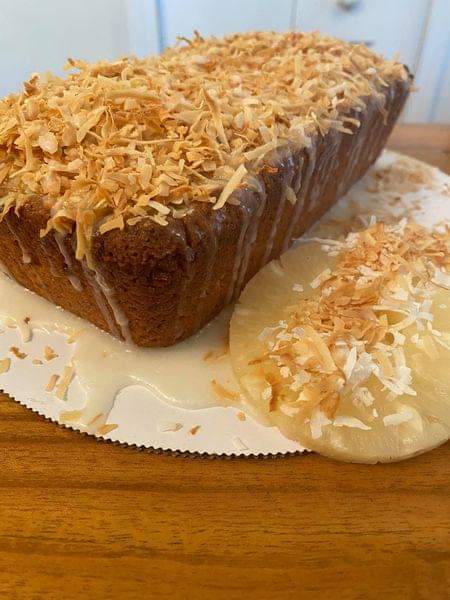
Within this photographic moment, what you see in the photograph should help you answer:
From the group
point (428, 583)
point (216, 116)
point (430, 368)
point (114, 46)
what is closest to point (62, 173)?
point (216, 116)

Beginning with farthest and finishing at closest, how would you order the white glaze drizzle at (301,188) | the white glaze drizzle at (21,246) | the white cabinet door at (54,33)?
the white cabinet door at (54,33), the white glaze drizzle at (301,188), the white glaze drizzle at (21,246)

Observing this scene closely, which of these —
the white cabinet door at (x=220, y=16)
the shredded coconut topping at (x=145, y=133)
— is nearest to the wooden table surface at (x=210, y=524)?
the shredded coconut topping at (x=145, y=133)

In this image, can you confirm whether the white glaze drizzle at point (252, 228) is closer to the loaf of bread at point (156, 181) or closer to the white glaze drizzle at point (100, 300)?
the loaf of bread at point (156, 181)

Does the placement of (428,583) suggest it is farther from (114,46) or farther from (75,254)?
(114,46)

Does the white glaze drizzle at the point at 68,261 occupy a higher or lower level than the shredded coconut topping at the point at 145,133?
lower

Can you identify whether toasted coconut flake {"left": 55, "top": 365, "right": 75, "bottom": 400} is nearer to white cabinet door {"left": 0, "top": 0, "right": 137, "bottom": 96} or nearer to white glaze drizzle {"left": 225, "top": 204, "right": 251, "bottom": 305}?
white glaze drizzle {"left": 225, "top": 204, "right": 251, "bottom": 305}

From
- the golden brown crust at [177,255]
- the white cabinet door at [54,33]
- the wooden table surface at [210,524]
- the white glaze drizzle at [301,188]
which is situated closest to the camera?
the wooden table surface at [210,524]
